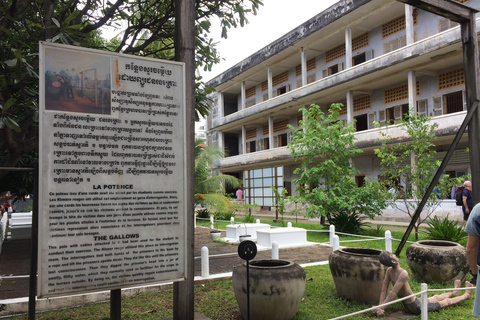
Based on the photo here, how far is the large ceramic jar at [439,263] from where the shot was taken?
20.1 ft

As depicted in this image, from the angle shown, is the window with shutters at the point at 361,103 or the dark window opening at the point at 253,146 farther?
the dark window opening at the point at 253,146

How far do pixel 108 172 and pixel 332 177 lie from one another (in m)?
12.5

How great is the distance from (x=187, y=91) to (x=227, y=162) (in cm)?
3105

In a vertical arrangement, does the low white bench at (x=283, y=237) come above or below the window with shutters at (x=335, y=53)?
below

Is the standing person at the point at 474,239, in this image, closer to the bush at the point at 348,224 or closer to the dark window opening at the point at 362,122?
the bush at the point at 348,224

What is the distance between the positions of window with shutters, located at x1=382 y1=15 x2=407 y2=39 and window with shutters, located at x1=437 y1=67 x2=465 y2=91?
3623mm

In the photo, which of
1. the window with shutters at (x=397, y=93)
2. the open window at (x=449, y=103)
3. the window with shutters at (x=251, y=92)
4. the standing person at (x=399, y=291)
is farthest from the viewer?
Result: the window with shutters at (x=251, y=92)

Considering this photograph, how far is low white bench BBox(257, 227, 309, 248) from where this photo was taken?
11.4 metres

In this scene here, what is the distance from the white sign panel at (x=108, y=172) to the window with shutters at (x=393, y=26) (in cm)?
2122

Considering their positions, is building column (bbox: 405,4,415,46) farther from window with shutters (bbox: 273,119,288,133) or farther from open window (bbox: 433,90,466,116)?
window with shutters (bbox: 273,119,288,133)

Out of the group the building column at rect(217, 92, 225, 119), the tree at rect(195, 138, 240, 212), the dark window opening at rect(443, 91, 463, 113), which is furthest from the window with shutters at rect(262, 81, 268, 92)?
the dark window opening at rect(443, 91, 463, 113)

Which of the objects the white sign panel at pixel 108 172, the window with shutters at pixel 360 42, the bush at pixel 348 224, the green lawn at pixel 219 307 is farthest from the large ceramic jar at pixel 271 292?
the window with shutters at pixel 360 42

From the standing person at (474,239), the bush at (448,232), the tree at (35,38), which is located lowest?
the bush at (448,232)

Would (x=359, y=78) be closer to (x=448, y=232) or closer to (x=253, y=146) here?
(x=448, y=232)
